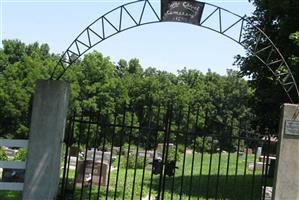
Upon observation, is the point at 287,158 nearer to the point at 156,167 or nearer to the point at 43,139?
the point at 156,167

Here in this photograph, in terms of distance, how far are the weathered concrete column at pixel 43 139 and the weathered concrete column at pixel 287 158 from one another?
394cm

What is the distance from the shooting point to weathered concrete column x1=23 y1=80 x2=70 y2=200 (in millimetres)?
8648

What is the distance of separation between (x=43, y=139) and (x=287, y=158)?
433 centimetres

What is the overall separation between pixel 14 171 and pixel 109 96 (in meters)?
50.2

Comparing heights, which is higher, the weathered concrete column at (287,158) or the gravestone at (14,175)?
the weathered concrete column at (287,158)

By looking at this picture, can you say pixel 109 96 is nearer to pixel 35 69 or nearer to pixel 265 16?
pixel 35 69

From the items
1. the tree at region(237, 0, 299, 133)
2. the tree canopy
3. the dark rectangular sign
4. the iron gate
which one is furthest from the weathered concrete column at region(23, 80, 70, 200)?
the tree canopy

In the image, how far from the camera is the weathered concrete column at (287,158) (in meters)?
8.78

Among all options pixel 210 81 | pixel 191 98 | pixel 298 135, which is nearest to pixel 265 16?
pixel 298 135

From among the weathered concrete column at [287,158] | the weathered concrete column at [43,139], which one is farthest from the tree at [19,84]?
the weathered concrete column at [287,158]

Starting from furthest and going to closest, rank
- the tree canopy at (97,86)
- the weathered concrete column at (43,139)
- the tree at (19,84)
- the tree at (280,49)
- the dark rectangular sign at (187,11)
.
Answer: the tree canopy at (97,86) → the tree at (19,84) → the tree at (280,49) → the dark rectangular sign at (187,11) → the weathered concrete column at (43,139)

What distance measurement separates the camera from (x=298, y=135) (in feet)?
28.8

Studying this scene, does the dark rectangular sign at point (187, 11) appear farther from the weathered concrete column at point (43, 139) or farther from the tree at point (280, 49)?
the tree at point (280, 49)

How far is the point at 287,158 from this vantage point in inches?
346
